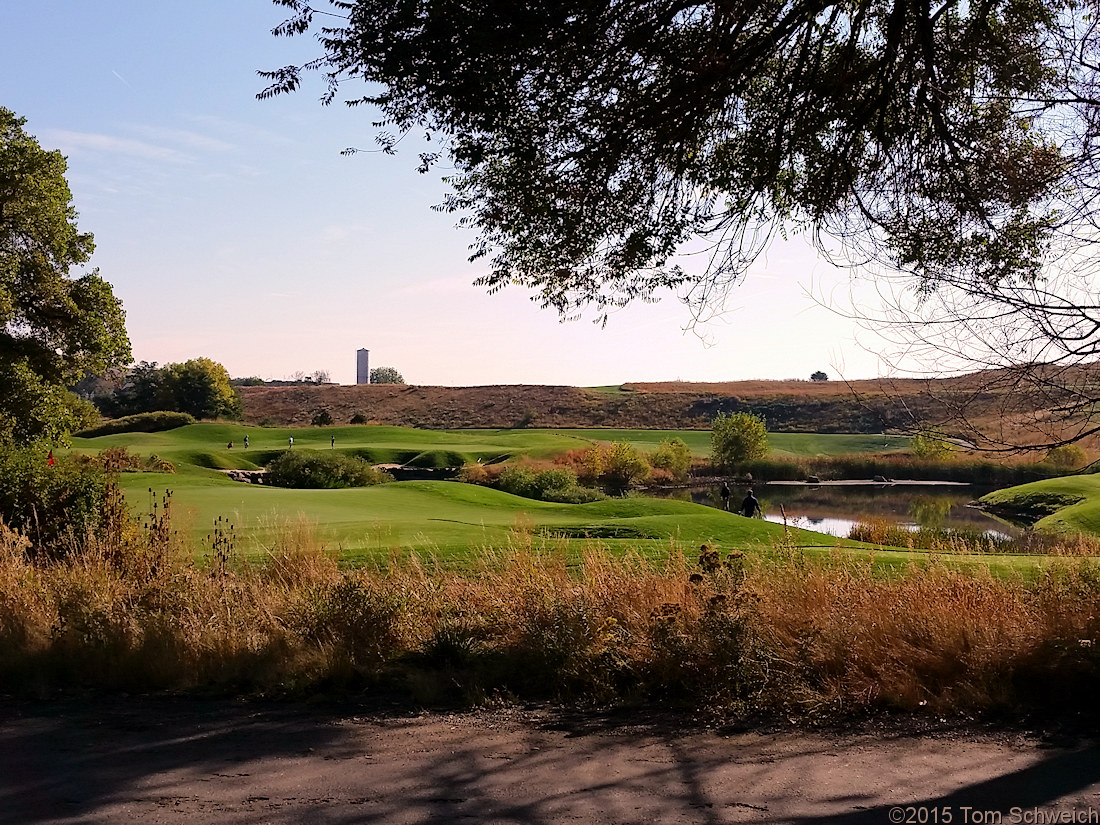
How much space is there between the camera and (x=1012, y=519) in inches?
1642

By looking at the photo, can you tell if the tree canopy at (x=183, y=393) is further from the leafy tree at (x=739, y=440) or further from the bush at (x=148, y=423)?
the leafy tree at (x=739, y=440)

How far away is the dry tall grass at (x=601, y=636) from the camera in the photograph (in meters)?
6.78

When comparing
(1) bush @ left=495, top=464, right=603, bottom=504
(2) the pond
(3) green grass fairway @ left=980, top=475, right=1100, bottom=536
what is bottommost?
(2) the pond

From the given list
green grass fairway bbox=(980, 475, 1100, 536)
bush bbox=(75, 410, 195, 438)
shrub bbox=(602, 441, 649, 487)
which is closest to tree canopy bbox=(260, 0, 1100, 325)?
green grass fairway bbox=(980, 475, 1100, 536)

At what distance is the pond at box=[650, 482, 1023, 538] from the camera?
124 ft

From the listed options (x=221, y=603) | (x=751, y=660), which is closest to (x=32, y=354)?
(x=221, y=603)

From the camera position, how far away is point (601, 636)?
7.59 metres

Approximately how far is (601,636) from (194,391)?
84018 mm

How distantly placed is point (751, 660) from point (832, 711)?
2.20 feet

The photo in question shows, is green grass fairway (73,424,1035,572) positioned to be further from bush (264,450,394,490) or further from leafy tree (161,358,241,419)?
leafy tree (161,358,241,419)

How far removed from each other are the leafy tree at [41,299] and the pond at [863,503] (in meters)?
22.7

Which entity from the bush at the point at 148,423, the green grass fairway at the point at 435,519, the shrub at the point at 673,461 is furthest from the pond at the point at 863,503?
the bush at the point at 148,423

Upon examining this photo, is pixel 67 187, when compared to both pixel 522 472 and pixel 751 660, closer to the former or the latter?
pixel 751 660

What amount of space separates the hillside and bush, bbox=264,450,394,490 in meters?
55.0
